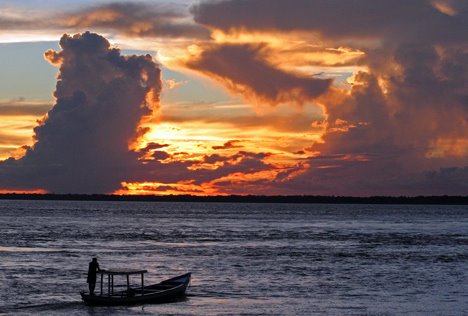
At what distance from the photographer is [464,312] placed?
149 feet

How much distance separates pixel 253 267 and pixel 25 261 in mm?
20604

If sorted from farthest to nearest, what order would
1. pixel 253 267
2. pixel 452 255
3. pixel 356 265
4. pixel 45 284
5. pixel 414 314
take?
pixel 452 255 → pixel 356 265 → pixel 253 267 → pixel 45 284 → pixel 414 314

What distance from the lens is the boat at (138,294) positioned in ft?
151

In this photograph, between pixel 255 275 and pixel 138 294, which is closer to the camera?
pixel 138 294

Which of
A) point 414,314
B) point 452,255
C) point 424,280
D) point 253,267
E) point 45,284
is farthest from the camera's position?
point 452,255

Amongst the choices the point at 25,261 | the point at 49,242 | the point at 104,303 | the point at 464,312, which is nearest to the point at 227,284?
the point at 104,303

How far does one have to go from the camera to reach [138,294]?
1885 inches

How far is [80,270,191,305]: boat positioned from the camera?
151 ft

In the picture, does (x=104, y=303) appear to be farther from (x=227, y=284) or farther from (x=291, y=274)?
(x=291, y=274)

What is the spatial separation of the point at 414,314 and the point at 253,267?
2677 centimetres

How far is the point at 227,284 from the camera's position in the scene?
57.0 m

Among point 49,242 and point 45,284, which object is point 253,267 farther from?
point 49,242

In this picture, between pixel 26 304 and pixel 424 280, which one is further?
pixel 424 280

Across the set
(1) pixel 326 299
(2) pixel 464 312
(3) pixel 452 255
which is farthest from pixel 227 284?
(3) pixel 452 255
